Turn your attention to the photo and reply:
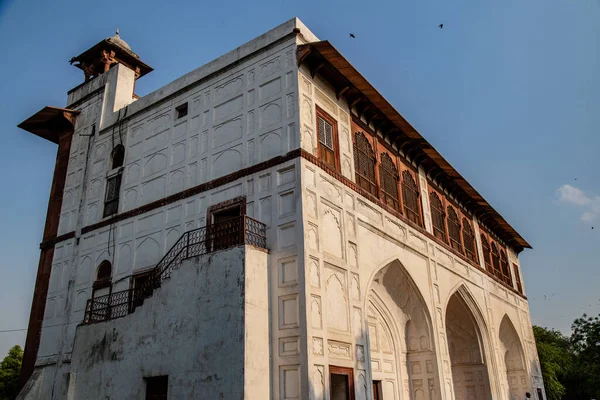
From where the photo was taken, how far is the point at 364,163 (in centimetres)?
1494

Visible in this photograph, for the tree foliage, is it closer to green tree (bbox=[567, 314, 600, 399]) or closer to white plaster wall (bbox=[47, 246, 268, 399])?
green tree (bbox=[567, 314, 600, 399])

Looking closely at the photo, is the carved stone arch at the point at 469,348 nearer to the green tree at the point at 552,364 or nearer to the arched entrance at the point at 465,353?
the arched entrance at the point at 465,353

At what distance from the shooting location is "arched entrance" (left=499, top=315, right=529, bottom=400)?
23.2m

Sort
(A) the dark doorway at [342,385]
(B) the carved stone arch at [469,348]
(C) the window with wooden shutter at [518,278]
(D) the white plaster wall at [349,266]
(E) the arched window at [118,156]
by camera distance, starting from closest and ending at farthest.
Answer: (D) the white plaster wall at [349,266] → (A) the dark doorway at [342,385] → (E) the arched window at [118,156] → (B) the carved stone arch at [469,348] → (C) the window with wooden shutter at [518,278]

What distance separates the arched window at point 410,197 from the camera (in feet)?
54.9

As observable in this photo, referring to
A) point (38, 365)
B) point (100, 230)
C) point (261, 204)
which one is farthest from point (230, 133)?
point (38, 365)

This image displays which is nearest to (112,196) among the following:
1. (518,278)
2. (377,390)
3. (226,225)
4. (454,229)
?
(226,225)

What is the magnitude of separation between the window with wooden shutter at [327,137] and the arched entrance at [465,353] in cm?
809

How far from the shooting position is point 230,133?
45.2 feet

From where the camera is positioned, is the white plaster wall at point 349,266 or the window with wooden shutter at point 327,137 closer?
the white plaster wall at point 349,266

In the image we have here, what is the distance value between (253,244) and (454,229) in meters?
11.0

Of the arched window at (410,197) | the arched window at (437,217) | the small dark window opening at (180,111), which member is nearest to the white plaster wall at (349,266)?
the arched window at (410,197)

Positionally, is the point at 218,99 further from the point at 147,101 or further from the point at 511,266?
the point at 511,266

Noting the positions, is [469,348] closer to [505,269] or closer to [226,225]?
[505,269]
